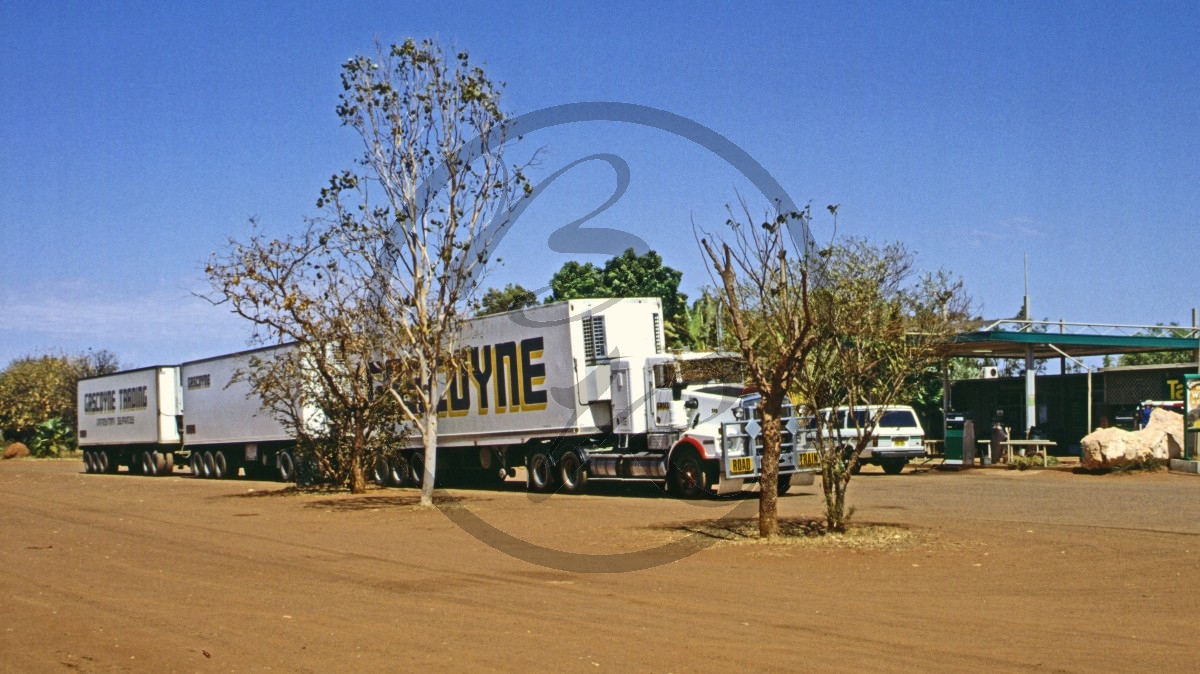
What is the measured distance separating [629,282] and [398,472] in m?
27.2

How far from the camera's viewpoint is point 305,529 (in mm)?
19141

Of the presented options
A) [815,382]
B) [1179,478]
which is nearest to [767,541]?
[815,382]

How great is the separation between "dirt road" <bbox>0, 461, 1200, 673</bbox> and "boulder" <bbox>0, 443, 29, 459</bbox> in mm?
49629

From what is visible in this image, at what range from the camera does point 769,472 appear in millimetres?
15680

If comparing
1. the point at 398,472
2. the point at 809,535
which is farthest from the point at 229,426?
the point at 809,535

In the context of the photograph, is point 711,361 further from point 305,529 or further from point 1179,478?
point 1179,478

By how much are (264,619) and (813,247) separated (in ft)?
31.9

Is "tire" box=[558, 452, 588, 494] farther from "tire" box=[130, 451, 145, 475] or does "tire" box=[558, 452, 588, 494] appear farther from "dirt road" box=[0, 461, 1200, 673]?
"tire" box=[130, 451, 145, 475]

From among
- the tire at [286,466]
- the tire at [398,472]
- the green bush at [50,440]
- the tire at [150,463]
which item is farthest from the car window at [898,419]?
the green bush at [50,440]

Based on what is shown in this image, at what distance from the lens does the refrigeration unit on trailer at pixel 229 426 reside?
34.9 meters

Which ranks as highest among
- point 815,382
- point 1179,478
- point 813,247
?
point 813,247

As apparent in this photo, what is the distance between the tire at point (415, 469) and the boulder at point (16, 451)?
43978mm

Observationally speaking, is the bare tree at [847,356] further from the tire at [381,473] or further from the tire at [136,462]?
the tire at [136,462]

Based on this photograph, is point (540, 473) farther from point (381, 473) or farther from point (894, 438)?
point (894, 438)
